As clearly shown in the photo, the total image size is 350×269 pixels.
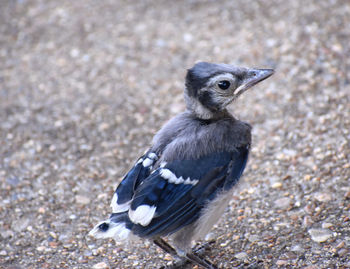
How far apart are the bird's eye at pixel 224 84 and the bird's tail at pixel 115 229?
3.60 feet

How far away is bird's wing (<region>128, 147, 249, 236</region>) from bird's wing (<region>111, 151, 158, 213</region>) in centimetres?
7

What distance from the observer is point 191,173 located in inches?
137

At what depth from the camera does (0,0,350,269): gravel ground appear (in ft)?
13.3

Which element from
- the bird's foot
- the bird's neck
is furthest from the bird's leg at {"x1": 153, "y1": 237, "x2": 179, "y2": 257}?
the bird's neck

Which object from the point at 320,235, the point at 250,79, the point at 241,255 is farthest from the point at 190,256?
the point at 250,79

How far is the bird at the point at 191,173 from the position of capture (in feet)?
11.0

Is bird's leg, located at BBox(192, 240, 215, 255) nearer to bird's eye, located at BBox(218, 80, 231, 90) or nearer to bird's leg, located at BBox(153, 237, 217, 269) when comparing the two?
bird's leg, located at BBox(153, 237, 217, 269)

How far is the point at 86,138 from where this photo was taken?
5.39 metres

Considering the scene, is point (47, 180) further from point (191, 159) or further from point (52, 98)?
point (191, 159)

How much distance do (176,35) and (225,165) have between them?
11.5 ft

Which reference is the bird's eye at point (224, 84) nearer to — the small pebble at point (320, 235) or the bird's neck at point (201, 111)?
the bird's neck at point (201, 111)

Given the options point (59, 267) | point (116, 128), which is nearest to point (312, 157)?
point (116, 128)

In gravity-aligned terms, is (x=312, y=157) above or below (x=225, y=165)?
below

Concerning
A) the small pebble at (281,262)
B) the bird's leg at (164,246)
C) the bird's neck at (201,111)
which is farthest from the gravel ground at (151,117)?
the bird's neck at (201,111)
